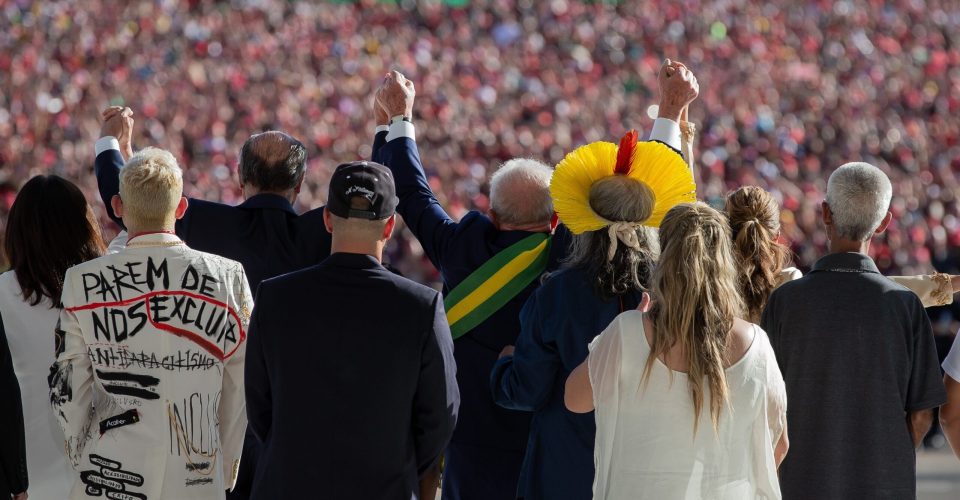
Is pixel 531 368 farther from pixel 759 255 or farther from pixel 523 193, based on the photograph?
pixel 759 255

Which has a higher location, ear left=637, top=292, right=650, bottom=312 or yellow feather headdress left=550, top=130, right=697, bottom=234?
yellow feather headdress left=550, top=130, right=697, bottom=234

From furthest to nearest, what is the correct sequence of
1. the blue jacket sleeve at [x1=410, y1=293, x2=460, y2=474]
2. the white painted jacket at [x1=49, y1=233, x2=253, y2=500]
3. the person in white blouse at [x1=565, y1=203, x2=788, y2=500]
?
the white painted jacket at [x1=49, y1=233, x2=253, y2=500], the blue jacket sleeve at [x1=410, y1=293, x2=460, y2=474], the person in white blouse at [x1=565, y1=203, x2=788, y2=500]

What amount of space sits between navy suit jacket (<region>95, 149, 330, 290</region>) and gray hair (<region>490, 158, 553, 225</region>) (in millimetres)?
537

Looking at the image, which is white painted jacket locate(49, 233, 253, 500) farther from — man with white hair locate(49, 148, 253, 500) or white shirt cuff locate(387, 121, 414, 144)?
white shirt cuff locate(387, 121, 414, 144)

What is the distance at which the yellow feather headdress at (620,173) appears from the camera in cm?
336

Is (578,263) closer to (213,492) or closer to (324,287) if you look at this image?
(324,287)

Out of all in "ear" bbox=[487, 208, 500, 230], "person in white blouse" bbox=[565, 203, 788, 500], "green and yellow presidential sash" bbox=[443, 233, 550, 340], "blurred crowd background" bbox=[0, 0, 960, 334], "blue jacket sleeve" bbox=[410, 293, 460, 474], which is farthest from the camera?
"blurred crowd background" bbox=[0, 0, 960, 334]

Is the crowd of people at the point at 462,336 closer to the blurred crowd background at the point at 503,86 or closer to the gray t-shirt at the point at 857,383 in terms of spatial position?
the gray t-shirt at the point at 857,383

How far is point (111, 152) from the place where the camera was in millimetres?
3916

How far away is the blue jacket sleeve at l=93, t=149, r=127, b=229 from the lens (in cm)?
385

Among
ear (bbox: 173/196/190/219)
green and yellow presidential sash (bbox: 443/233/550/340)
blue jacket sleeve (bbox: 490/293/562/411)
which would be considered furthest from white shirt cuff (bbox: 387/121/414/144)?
blue jacket sleeve (bbox: 490/293/562/411)

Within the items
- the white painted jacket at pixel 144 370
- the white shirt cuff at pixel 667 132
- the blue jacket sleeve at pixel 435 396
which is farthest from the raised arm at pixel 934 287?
the white painted jacket at pixel 144 370

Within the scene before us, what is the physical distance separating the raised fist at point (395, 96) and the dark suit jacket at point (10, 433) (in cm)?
134

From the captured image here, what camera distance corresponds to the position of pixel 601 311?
322 centimetres
